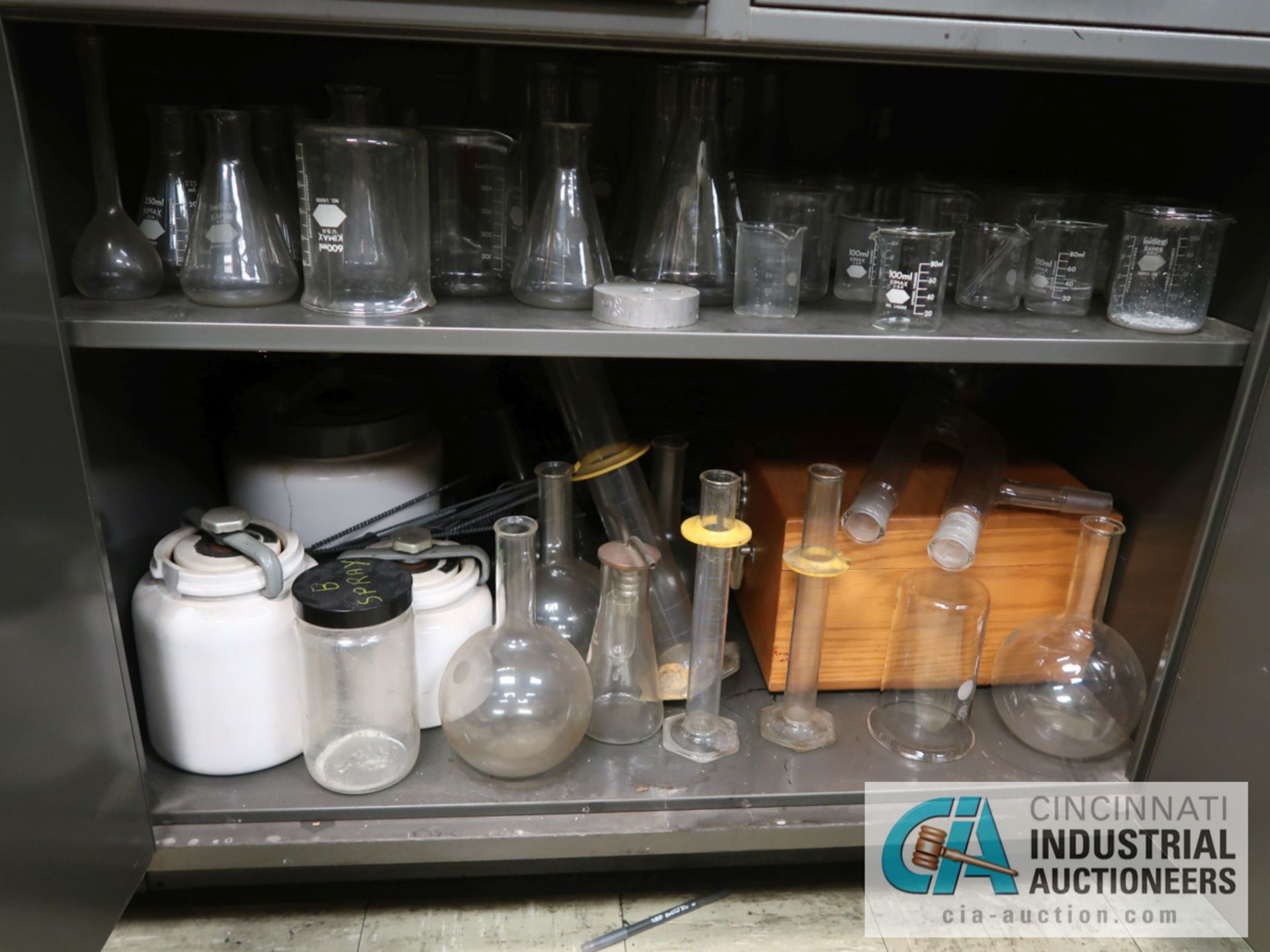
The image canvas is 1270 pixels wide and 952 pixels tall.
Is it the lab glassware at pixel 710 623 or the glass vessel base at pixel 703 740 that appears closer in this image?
the lab glassware at pixel 710 623

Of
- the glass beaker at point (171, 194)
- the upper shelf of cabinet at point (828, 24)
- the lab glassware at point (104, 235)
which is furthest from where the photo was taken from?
the glass beaker at point (171, 194)

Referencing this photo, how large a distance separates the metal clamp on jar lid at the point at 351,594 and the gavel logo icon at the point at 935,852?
70cm

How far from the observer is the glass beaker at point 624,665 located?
1124 millimetres

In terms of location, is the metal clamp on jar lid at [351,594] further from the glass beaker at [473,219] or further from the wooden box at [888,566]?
the wooden box at [888,566]

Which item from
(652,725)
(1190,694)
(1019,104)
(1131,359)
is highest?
(1019,104)

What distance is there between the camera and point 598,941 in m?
1.07

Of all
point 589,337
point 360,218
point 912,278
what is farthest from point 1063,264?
point 360,218

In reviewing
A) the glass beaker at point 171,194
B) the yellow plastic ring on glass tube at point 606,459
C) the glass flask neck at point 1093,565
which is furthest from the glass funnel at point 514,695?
the glass flask neck at point 1093,565

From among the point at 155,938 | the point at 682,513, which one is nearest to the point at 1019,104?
the point at 682,513

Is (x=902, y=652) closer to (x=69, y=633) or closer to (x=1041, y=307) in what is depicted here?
(x=1041, y=307)

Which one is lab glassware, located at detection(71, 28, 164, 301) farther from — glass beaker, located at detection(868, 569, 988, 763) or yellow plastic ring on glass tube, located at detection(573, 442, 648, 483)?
glass beaker, located at detection(868, 569, 988, 763)

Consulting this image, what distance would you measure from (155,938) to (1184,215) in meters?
1.45

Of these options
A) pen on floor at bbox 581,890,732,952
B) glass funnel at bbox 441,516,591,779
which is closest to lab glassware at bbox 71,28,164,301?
glass funnel at bbox 441,516,591,779

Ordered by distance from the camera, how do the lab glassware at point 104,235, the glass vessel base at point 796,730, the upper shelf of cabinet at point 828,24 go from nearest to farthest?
the upper shelf of cabinet at point 828,24 → the lab glassware at point 104,235 → the glass vessel base at point 796,730
